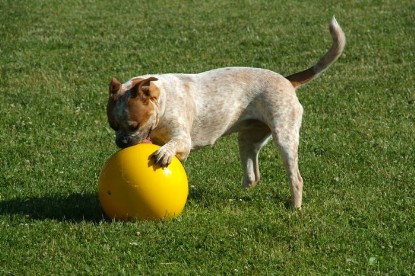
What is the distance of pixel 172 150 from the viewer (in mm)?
7895

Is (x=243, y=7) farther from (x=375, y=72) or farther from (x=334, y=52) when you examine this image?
(x=334, y=52)

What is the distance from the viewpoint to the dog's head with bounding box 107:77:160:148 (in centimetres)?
773

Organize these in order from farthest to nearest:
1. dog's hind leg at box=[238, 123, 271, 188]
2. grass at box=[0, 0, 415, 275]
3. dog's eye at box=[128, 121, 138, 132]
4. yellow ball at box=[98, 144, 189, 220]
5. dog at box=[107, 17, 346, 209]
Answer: dog's hind leg at box=[238, 123, 271, 188] < dog at box=[107, 17, 346, 209] < dog's eye at box=[128, 121, 138, 132] < yellow ball at box=[98, 144, 189, 220] < grass at box=[0, 0, 415, 275]

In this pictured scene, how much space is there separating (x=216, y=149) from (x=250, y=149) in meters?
1.55

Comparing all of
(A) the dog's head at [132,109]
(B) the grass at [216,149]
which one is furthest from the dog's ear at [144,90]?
(B) the grass at [216,149]

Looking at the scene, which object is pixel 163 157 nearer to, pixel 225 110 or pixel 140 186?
pixel 140 186

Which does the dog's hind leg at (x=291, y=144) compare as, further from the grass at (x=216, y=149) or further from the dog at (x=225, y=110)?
the grass at (x=216, y=149)

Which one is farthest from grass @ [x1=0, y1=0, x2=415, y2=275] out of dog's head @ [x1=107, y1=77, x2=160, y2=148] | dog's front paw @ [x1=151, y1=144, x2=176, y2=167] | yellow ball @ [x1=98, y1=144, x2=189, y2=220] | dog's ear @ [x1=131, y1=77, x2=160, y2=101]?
dog's ear @ [x1=131, y1=77, x2=160, y2=101]

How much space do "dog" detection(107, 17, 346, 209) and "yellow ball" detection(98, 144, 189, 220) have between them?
21cm

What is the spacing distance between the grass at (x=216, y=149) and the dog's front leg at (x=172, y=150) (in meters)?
0.58

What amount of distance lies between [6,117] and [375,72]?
6.04 metres

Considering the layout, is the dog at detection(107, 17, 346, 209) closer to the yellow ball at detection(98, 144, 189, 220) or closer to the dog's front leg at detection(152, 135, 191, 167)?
the dog's front leg at detection(152, 135, 191, 167)

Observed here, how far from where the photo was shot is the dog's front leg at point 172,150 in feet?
25.4

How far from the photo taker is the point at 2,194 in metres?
9.04
